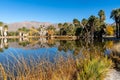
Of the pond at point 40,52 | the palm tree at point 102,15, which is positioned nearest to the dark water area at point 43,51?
the pond at point 40,52

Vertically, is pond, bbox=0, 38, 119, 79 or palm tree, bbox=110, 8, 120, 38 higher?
palm tree, bbox=110, 8, 120, 38

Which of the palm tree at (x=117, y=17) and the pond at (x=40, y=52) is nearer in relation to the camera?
the pond at (x=40, y=52)

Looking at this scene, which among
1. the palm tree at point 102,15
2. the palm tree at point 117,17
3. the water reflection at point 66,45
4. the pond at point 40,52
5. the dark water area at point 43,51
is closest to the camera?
the pond at point 40,52

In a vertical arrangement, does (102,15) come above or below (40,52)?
above

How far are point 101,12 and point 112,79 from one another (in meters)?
92.0

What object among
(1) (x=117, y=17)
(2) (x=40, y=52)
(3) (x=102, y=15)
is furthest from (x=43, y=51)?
(3) (x=102, y=15)

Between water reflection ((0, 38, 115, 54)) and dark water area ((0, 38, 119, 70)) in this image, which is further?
water reflection ((0, 38, 115, 54))

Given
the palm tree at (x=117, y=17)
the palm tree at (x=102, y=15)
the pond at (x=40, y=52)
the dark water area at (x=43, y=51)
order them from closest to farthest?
the pond at (x=40, y=52), the dark water area at (x=43, y=51), the palm tree at (x=117, y=17), the palm tree at (x=102, y=15)

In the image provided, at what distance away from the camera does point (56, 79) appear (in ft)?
18.6

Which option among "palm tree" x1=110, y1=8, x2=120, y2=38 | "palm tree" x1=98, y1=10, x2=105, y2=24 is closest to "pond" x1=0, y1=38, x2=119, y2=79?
"palm tree" x1=110, y1=8, x2=120, y2=38

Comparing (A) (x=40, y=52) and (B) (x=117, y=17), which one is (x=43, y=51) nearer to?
(A) (x=40, y=52)

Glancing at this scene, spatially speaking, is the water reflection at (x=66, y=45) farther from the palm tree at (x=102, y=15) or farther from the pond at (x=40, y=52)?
the palm tree at (x=102, y=15)

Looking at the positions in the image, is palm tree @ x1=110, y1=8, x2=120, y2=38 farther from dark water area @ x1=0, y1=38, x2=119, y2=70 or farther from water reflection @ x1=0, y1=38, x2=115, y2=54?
dark water area @ x1=0, y1=38, x2=119, y2=70

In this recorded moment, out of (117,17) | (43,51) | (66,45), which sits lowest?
(66,45)
